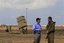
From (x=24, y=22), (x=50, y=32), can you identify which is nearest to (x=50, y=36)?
(x=50, y=32)

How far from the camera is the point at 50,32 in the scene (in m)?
17.5

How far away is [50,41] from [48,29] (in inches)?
27.7

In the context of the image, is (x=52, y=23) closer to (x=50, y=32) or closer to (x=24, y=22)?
(x=50, y=32)

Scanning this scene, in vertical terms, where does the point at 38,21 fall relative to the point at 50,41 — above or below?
above

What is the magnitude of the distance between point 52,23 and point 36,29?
38.5 inches

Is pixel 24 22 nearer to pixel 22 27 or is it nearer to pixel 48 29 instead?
pixel 22 27

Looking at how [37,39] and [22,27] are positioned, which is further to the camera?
[22,27]

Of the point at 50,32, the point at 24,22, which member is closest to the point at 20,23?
the point at 24,22

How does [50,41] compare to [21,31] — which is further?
[21,31]

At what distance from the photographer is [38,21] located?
56.3 ft

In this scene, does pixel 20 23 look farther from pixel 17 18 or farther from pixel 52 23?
pixel 52 23

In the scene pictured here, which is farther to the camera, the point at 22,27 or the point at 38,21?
the point at 22,27

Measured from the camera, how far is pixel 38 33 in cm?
1733

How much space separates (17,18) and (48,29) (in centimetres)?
2763
